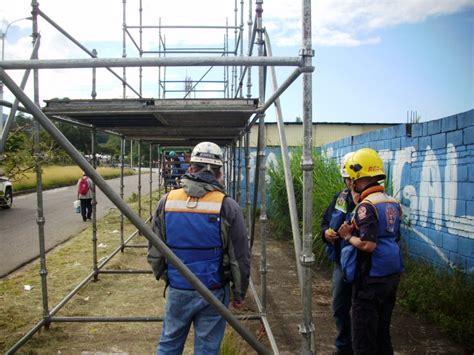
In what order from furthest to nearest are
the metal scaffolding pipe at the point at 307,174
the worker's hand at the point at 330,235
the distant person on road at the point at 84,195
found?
the distant person on road at the point at 84,195, the worker's hand at the point at 330,235, the metal scaffolding pipe at the point at 307,174

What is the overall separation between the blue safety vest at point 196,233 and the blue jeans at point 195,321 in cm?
8

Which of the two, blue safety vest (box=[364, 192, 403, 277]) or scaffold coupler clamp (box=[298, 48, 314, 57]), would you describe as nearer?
scaffold coupler clamp (box=[298, 48, 314, 57])


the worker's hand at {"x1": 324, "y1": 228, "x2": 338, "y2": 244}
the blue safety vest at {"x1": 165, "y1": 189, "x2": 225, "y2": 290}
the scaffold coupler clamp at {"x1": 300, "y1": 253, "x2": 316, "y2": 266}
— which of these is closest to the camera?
the scaffold coupler clamp at {"x1": 300, "y1": 253, "x2": 316, "y2": 266}

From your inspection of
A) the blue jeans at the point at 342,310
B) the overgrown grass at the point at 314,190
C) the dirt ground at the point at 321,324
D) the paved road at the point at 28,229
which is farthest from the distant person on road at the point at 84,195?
A: the blue jeans at the point at 342,310

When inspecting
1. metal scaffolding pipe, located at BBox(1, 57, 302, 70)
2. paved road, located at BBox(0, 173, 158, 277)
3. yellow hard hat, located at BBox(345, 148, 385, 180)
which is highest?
metal scaffolding pipe, located at BBox(1, 57, 302, 70)

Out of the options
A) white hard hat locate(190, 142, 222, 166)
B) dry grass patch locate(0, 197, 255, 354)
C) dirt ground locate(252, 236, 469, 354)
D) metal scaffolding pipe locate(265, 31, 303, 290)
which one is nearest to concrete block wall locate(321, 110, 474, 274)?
dirt ground locate(252, 236, 469, 354)

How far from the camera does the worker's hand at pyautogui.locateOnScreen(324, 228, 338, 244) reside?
3655mm

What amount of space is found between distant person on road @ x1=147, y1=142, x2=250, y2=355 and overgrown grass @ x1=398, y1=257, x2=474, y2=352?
2568 mm

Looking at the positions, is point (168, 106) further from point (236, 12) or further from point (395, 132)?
point (236, 12)

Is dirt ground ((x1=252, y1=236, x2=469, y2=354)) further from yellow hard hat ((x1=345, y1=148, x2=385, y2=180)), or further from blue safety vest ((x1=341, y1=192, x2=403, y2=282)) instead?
yellow hard hat ((x1=345, y1=148, x2=385, y2=180))

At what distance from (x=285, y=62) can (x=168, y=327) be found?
1.82 m

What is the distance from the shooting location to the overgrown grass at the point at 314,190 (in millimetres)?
6805

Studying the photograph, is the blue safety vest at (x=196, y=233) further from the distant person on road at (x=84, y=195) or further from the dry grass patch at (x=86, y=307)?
the distant person on road at (x=84, y=195)

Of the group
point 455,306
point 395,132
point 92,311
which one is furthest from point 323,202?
point 92,311
